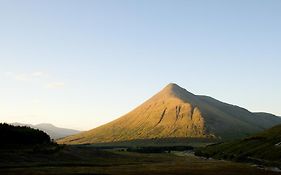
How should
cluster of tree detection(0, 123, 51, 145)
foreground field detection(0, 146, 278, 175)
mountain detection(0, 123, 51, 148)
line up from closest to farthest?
foreground field detection(0, 146, 278, 175) < mountain detection(0, 123, 51, 148) < cluster of tree detection(0, 123, 51, 145)

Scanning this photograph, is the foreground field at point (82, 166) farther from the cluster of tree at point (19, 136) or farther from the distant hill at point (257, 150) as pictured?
the distant hill at point (257, 150)

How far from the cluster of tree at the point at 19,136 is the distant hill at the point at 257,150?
67.7m

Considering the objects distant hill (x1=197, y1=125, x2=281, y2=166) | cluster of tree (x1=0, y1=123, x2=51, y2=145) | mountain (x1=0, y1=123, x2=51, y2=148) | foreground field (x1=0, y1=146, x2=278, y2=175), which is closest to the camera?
foreground field (x1=0, y1=146, x2=278, y2=175)

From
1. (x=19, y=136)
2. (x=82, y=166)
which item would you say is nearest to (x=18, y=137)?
(x=19, y=136)

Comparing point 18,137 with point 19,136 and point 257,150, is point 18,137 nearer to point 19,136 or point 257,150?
point 19,136

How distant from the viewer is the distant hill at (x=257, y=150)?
137m

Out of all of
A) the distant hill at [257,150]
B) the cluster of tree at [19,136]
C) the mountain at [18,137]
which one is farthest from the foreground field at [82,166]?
the distant hill at [257,150]

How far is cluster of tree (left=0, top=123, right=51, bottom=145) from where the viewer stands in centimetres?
13050

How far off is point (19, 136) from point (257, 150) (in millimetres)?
79887

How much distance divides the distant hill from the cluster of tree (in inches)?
2665

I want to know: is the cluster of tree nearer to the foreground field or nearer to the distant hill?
the foreground field

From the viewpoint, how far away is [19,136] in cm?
13638

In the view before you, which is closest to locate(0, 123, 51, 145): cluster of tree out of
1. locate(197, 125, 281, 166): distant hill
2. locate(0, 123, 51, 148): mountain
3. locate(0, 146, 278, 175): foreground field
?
locate(0, 123, 51, 148): mountain

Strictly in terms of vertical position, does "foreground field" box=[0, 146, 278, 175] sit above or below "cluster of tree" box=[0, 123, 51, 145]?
below
